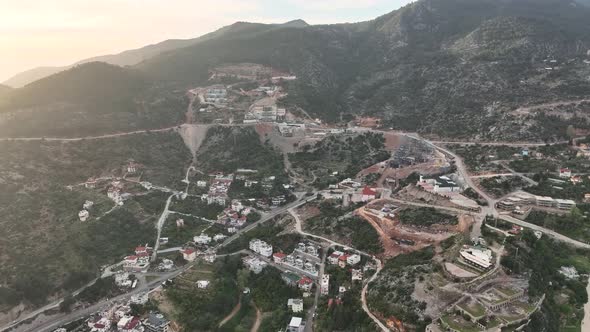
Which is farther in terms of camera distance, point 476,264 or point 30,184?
point 30,184

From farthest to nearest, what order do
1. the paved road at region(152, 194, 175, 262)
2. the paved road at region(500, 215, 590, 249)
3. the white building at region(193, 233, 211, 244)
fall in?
the white building at region(193, 233, 211, 244) → the paved road at region(152, 194, 175, 262) → the paved road at region(500, 215, 590, 249)

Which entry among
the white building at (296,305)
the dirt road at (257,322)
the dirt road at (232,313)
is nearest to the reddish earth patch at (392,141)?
the white building at (296,305)

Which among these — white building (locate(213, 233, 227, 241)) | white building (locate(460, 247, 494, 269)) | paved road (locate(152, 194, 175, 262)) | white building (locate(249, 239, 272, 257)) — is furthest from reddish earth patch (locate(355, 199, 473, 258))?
paved road (locate(152, 194, 175, 262))

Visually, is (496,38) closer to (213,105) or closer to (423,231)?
(213,105)

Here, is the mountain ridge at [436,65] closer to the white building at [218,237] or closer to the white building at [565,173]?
the white building at [565,173]

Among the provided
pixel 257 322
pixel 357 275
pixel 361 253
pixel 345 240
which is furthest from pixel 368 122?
pixel 257 322

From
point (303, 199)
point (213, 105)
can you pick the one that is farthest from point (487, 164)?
point (213, 105)

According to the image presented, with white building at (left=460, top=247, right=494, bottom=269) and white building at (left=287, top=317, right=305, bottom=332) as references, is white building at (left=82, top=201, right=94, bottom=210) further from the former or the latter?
white building at (left=460, top=247, right=494, bottom=269)
